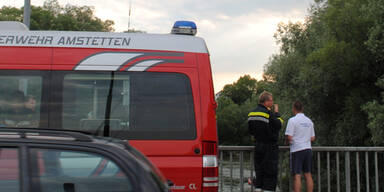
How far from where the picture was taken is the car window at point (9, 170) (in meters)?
3.13

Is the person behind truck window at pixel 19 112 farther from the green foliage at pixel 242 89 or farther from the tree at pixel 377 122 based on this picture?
the green foliage at pixel 242 89

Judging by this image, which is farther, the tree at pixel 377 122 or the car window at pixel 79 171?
the tree at pixel 377 122

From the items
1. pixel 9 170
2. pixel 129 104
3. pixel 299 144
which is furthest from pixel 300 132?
pixel 9 170

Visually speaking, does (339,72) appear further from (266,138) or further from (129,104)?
(129,104)

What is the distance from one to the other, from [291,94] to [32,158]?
25.1m

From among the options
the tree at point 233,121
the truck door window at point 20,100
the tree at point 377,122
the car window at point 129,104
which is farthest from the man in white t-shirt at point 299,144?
the tree at point 233,121

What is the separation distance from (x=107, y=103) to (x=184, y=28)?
1.54 m

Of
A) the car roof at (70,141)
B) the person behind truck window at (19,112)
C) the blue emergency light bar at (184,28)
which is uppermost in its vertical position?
the blue emergency light bar at (184,28)

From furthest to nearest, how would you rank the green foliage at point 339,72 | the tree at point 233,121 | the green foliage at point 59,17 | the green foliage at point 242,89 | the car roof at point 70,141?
the green foliage at point 242,89 → the tree at point 233,121 → the green foliage at point 59,17 → the green foliage at point 339,72 → the car roof at point 70,141

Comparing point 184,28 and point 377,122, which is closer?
point 184,28

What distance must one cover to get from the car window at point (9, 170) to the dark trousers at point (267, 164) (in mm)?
5742

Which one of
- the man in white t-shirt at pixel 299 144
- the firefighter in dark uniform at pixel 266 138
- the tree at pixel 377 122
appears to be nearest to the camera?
the firefighter in dark uniform at pixel 266 138

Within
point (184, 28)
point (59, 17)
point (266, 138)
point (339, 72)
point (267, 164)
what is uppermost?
point (59, 17)

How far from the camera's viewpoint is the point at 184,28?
23.0 ft
